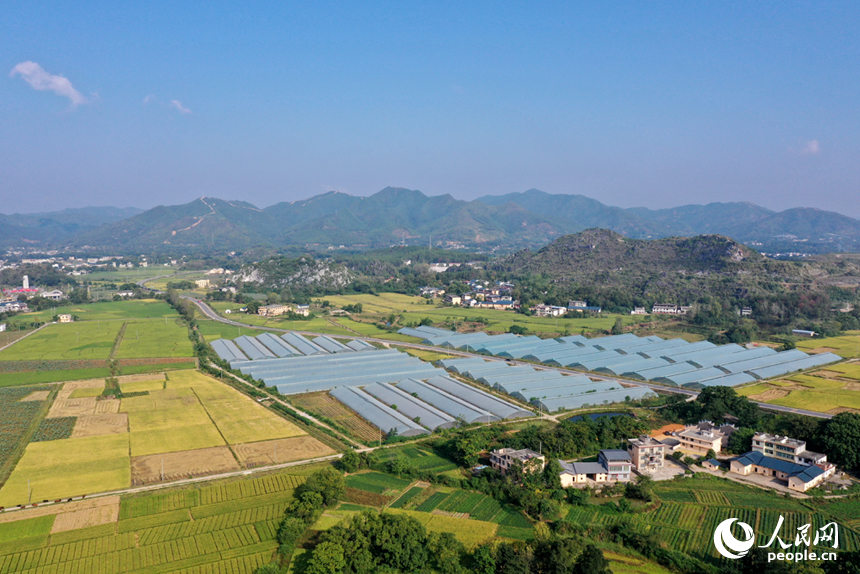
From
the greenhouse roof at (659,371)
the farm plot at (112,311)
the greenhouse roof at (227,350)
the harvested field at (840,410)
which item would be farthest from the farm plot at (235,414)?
the farm plot at (112,311)

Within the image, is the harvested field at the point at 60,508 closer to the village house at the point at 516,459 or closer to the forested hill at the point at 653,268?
the village house at the point at 516,459

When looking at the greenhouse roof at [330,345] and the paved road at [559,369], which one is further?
the greenhouse roof at [330,345]

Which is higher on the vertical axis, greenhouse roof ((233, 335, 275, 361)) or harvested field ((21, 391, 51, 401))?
harvested field ((21, 391, 51, 401))

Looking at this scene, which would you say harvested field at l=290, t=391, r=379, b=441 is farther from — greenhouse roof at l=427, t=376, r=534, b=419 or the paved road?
the paved road

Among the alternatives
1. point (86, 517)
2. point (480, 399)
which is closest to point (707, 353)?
point (480, 399)

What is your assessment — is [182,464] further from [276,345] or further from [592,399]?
[276,345]

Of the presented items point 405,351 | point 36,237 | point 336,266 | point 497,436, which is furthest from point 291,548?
point 36,237

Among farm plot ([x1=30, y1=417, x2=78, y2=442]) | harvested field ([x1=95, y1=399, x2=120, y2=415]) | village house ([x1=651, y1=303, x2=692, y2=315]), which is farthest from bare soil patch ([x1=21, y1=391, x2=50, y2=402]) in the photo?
village house ([x1=651, y1=303, x2=692, y2=315])
